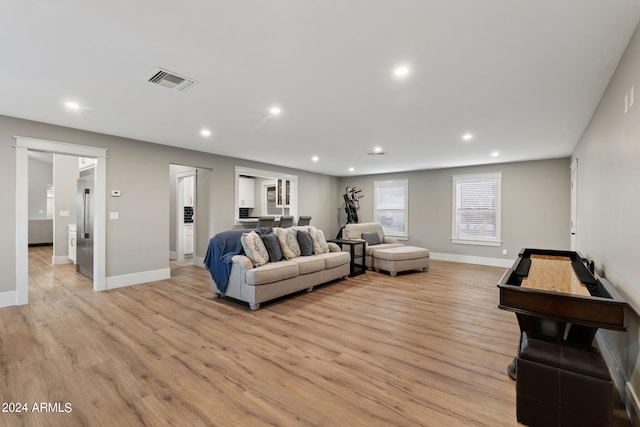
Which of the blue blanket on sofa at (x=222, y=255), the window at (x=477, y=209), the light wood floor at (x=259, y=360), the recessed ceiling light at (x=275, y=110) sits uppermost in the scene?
the recessed ceiling light at (x=275, y=110)

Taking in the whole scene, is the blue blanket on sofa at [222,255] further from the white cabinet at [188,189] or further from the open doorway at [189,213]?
the white cabinet at [188,189]

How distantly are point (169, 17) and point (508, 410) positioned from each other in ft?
11.0

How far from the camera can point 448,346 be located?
2742 mm

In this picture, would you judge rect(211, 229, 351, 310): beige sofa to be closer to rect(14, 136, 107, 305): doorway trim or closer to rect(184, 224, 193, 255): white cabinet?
rect(14, 136, 107, 305): doorway trim

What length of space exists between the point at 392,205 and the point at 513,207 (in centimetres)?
305

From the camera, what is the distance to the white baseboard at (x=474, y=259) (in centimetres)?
674

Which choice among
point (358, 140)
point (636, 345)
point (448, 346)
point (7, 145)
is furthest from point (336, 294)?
point (7, 145)

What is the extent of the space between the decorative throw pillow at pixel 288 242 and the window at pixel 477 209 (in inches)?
186

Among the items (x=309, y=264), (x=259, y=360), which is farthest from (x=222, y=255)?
(x=259, y=360)

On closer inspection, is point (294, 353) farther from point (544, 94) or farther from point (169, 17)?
point (544, 94)

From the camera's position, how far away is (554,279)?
223 cm

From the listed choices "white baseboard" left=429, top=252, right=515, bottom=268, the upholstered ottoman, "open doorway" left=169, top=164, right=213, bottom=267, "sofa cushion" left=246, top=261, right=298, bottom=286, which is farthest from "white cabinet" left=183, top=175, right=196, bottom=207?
"white baseboard" left=429, top=252, right=515, bottom=268

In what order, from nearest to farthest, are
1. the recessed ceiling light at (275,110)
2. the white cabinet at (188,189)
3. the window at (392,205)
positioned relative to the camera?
the recessed ceiling light at (275,110) → the white cabinet at (188,189) → the window at (392,205)

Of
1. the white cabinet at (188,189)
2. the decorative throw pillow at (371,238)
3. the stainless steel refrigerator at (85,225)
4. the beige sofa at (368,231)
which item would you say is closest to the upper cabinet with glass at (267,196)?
the white cabinet at (188,189)
